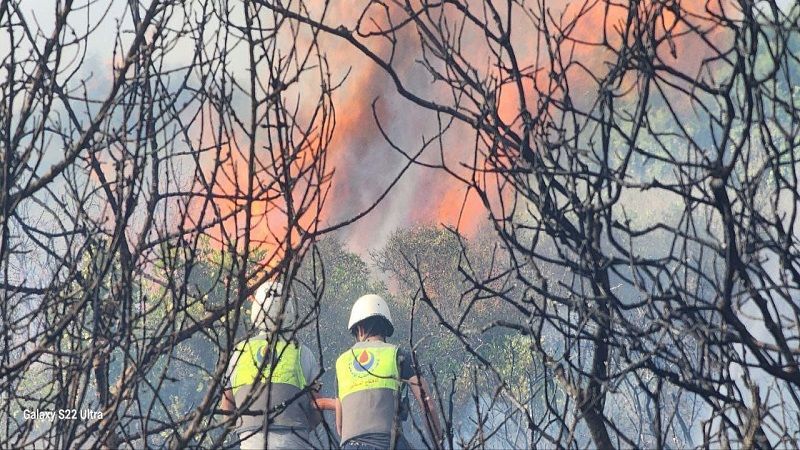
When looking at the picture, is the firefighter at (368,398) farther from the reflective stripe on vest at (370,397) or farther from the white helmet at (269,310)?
the white helmet at (269,310)

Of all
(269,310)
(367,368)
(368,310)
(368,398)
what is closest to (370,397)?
(368,398)

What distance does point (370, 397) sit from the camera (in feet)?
19.8

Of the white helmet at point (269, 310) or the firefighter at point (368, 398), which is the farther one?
the firefighter at point (368, 398)

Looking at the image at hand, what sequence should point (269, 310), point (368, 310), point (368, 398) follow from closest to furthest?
1. point (269, 310)
2. point (368, 398)
3. point (368, 310)

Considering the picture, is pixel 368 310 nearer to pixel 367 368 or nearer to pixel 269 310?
pixel 367 368

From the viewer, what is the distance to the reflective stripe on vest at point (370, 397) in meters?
5.95

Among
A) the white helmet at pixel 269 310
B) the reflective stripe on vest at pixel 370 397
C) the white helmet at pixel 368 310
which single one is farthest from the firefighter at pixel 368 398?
the white helmet at pixel 269 310

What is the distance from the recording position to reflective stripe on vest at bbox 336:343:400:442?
5953 millimetres

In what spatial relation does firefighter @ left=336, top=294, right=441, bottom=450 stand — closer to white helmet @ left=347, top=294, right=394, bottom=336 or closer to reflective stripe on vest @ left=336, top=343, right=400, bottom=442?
reflective stripe on vest @ left=336, top=343, right=400, bottom=442

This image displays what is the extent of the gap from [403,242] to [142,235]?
22303 millimetres

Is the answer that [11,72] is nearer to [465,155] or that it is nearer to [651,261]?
[651,261]

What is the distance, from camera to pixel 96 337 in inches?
104

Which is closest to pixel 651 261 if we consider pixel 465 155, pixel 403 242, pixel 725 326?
pixel 725 326

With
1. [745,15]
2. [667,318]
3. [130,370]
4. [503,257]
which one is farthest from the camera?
[503,257]
